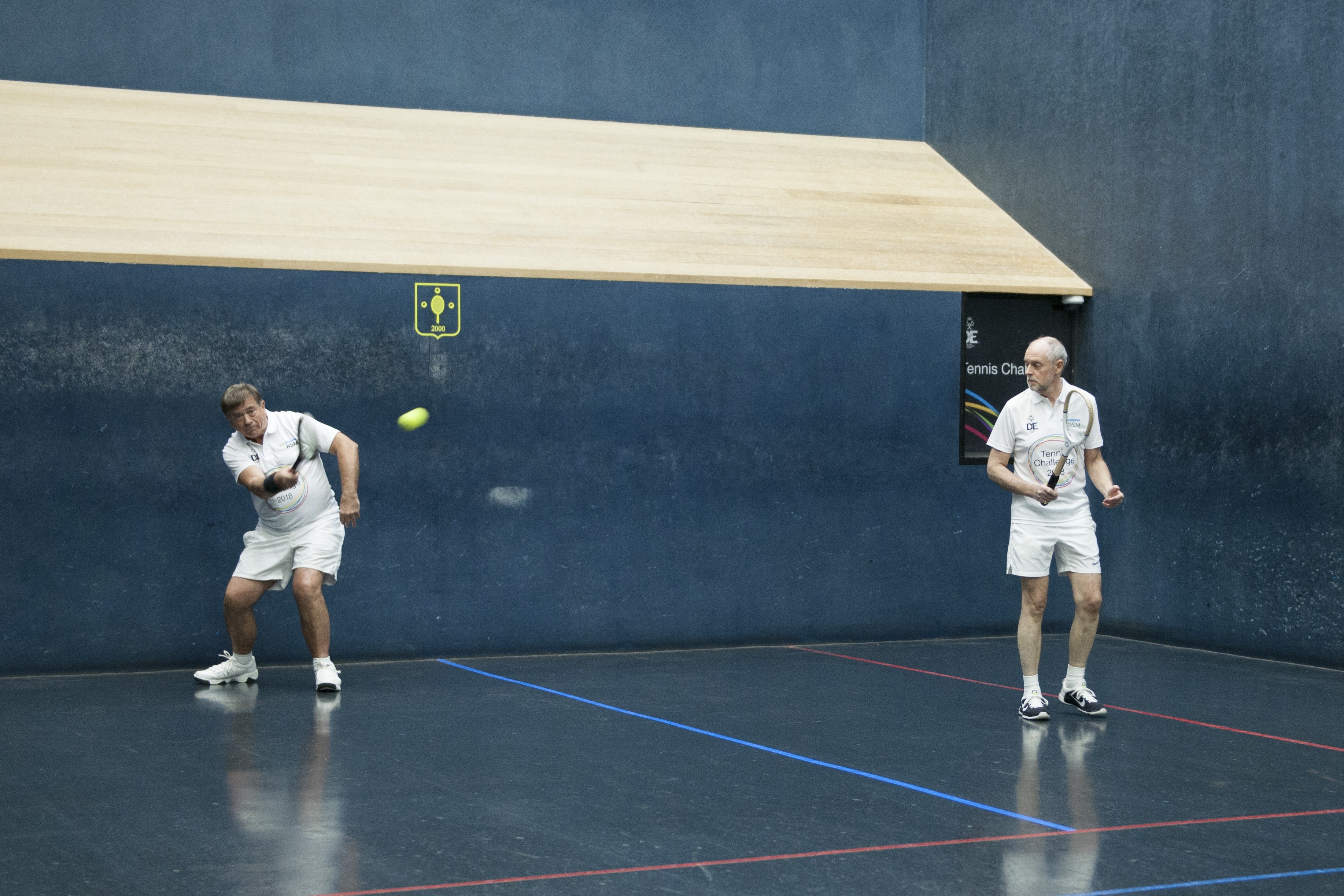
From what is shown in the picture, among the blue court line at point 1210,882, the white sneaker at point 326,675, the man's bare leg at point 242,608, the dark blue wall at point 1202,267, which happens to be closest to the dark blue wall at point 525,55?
the dark blue wall at point 1202,267

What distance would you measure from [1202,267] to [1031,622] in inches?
121

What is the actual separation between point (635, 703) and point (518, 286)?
8.01ft

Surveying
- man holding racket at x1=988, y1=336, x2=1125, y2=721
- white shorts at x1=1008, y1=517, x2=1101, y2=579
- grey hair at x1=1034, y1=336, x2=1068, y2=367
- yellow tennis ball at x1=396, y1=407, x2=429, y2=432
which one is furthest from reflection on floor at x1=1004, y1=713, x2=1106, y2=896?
yellow tennis ball at x1=396, y1=407, x2=429, y2=432

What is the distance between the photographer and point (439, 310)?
292 inches

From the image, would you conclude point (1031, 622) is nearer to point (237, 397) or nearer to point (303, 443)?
point (303, 443)

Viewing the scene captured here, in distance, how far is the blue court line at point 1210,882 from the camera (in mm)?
3322

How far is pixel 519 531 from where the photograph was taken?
766 cm

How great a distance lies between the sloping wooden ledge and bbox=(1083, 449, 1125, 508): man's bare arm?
2509 millimetres

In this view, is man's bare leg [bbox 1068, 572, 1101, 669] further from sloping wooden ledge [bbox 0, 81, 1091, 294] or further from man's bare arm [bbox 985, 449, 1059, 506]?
sloping wooden ledge [bbox 0, 81, 1091, 294]

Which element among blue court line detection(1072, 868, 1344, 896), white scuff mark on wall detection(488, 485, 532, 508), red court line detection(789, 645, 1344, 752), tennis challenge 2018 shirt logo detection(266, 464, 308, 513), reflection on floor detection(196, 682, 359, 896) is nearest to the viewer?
blue court line detection(1072, 868, 1344, 896)

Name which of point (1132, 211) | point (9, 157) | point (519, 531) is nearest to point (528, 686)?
point (519, 531)

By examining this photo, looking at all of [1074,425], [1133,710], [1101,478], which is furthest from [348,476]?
[1133,710]

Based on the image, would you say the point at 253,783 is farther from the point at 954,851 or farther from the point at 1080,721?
the point at 1080,721

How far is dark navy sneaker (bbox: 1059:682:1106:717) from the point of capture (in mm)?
5770
